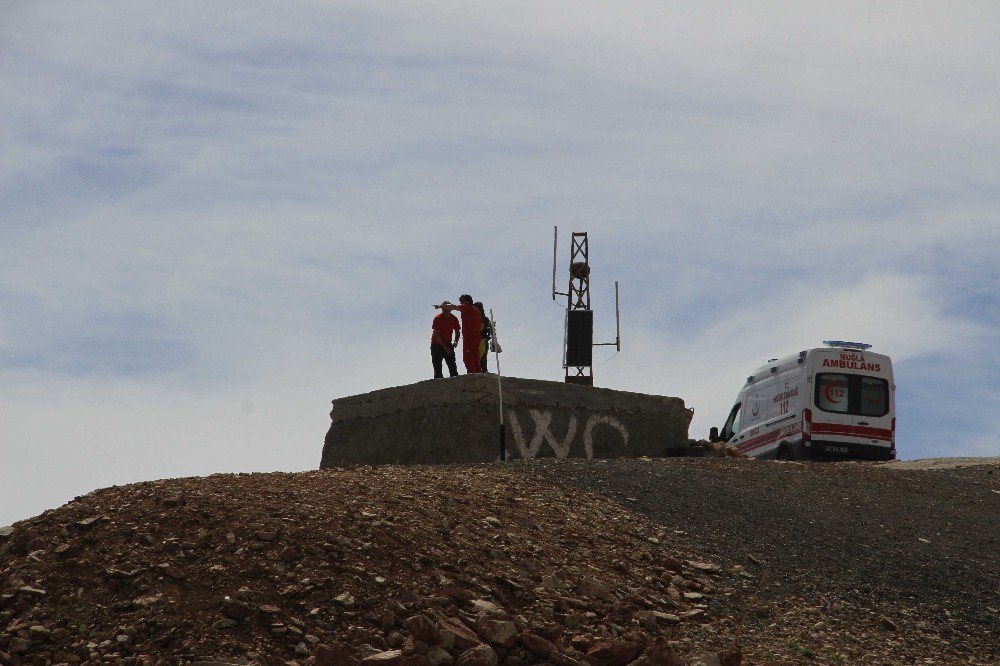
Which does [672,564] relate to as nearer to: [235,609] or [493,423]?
[235,609]

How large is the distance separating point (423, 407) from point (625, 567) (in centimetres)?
705

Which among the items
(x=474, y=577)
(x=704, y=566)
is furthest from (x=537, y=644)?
(x=704, y=566)

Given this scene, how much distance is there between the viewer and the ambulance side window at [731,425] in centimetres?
2605

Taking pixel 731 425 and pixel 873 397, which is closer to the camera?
pixel 873 397

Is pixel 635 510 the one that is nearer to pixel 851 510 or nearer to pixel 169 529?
pixel 851 510

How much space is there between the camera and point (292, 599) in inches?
352

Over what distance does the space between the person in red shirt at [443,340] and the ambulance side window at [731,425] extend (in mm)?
9381

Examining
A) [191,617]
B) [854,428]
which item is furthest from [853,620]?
[854,428]

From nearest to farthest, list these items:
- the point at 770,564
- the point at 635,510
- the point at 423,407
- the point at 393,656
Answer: the point at 393,656
the point at 770,564
the point at 635,510
the point at 423,407

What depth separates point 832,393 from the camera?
23.6 m

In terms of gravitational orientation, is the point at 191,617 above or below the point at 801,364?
below

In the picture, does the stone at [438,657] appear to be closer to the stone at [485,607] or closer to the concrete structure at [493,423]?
the stone at [485,607]

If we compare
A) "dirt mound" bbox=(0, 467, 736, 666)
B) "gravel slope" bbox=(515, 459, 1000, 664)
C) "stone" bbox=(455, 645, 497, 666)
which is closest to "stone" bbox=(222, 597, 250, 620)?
"dirt mound" bbox=(0, 467, 736, 666)

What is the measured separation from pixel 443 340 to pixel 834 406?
879 centimetres
